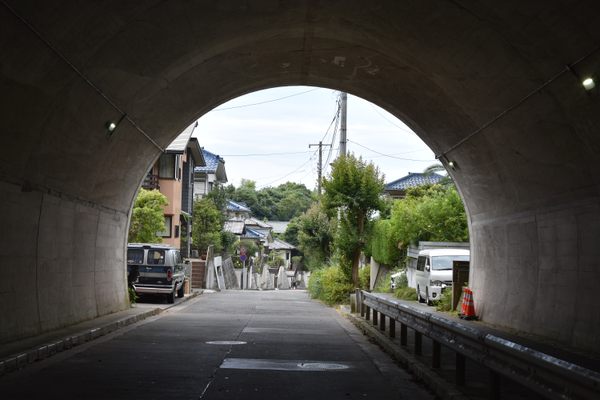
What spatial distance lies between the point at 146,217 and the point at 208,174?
30.9 meters

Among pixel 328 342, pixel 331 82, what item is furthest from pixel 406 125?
pixel 328 342

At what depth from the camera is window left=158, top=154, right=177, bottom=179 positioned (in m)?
40.0

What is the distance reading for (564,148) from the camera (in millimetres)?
11953

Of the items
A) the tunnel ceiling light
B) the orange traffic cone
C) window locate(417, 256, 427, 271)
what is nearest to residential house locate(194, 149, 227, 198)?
window locate(417, 256, 427, 271)

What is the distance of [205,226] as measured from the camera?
50.6m

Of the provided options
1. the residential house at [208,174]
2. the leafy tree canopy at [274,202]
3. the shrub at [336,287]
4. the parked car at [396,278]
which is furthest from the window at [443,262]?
the leafy tree canopy at [274,202]

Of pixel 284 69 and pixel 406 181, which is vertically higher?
pixel 406 181

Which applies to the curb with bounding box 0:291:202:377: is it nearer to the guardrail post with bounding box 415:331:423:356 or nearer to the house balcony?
the guardrail post with bounding box 415:331:423:356

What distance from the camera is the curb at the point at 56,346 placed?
10078mm

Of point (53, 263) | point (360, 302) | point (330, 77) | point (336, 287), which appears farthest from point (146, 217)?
point (53, 263)

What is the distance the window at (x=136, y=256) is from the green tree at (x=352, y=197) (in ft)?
24.1

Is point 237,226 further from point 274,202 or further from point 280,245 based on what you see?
point 274,202

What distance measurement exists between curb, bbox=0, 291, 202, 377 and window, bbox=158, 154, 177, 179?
2194 cm

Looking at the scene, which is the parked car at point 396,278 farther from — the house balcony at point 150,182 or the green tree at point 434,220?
the house balcony at point 150,182
